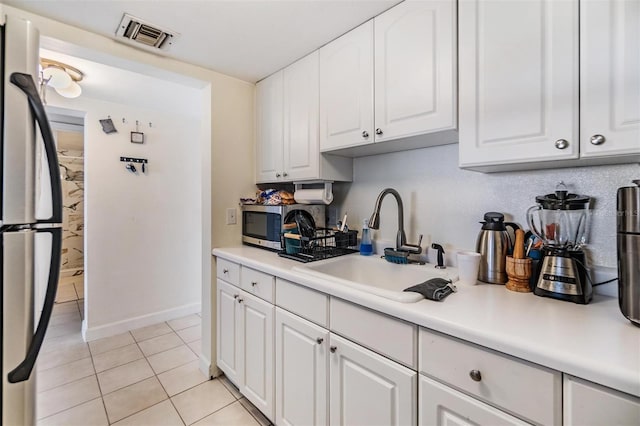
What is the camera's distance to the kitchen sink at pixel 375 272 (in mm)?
1370

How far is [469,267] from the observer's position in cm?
119

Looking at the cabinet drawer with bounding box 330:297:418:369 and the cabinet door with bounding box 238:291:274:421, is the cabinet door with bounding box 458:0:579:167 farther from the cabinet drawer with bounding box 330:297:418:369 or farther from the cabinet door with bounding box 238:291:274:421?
the cabinet door with bounding box 238:291:274:421

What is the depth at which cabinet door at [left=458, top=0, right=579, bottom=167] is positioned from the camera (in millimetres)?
939

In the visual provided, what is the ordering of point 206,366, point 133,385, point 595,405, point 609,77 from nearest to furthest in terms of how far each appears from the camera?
point 595,405 < point 609,77 < point 133,385 < point 206,366

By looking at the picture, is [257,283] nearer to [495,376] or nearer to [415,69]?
[495,376]

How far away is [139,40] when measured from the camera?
166cm

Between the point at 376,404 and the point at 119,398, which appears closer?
the point at 376,404

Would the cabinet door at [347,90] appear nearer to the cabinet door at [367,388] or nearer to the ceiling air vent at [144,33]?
the ceiling air vent at [144,33]

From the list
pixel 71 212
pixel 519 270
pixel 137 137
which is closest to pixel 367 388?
pixel 519 270

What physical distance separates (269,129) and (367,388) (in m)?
1.75

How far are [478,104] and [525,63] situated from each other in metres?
0.18

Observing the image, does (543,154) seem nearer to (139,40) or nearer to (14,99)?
(14,99)

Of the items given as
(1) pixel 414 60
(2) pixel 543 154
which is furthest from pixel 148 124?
(2) pixel 543 154

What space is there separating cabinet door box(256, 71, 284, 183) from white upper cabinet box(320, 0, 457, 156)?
0.43 meters
